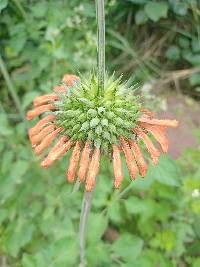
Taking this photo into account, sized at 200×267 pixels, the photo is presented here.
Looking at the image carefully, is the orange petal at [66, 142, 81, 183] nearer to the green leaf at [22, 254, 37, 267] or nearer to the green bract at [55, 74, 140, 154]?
the green bract at [55, 74, 140, 154]

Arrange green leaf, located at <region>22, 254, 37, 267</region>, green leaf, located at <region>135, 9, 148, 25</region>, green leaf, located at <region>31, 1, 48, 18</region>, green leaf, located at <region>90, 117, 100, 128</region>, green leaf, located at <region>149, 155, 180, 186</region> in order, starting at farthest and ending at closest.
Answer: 1. green leaf, located at <region>135, 9, 148, 25</region>
2. green leaf, located at <region>31, 1, 48, 18</region>
3. green leaf, located at <region>22, 254, 37, 267</region>
4. green leaf, located at <region>149, 155, 180, 186</region>
5. green leaf, located at <region>90, 117, 100, 128</region>

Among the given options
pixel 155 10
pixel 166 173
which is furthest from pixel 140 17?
pixel 166 173

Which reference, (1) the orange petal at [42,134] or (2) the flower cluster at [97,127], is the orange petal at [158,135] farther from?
(1) the orange petal at [42,134]

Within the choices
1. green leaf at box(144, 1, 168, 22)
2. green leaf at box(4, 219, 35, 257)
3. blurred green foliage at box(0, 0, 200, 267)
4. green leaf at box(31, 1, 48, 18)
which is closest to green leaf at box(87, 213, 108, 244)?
blurred green foliage at box(0, 0, 200, 267)

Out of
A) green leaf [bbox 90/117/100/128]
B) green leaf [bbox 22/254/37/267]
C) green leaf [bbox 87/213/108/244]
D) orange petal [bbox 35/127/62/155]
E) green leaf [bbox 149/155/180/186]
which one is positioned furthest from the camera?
green leaf [bbox 87/213/108/244]

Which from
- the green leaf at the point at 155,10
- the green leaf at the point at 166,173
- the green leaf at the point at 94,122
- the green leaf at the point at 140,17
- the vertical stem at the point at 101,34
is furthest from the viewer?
the green leaf at the point at 140,17

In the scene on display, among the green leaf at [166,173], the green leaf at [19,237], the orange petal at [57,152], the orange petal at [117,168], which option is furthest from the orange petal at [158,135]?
the green leaf at [19,237]

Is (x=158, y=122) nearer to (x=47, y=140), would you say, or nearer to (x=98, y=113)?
(x=98, y=113)
